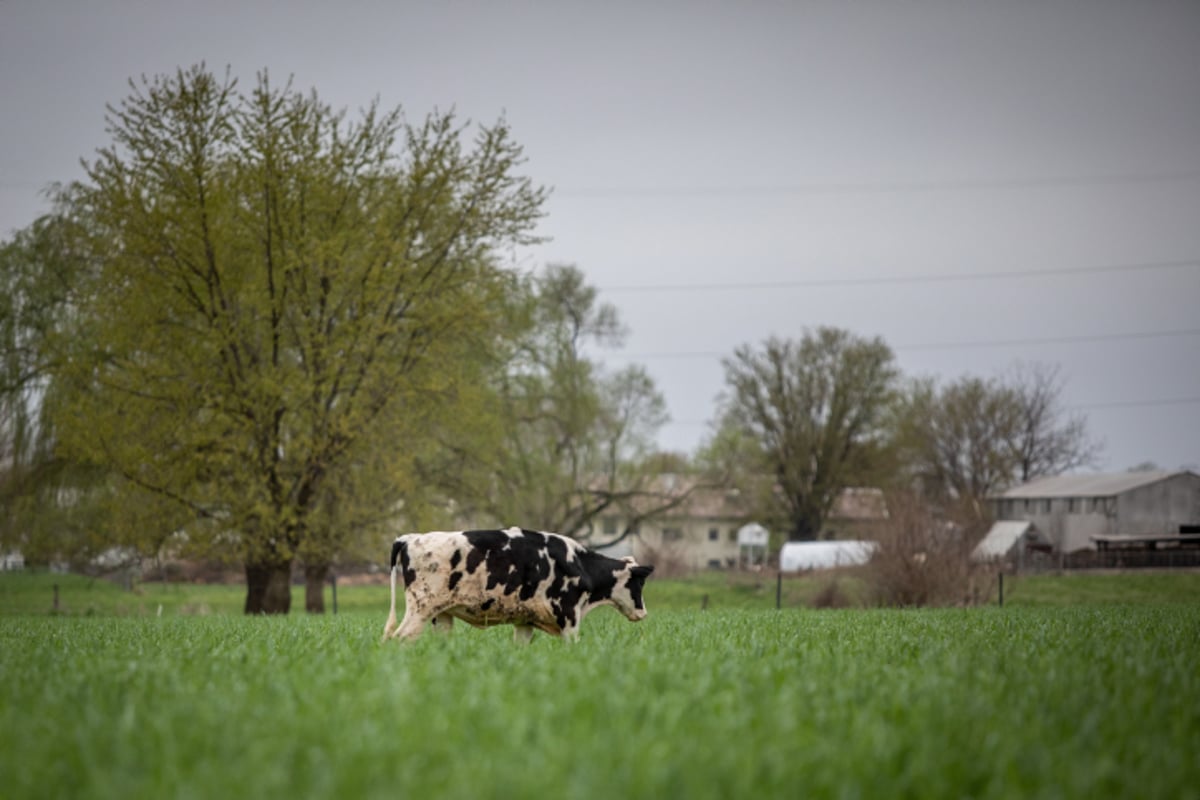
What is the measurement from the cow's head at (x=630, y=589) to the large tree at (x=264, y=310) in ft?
51.9

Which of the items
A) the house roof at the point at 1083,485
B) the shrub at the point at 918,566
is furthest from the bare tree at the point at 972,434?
the shrub at the point at 918,566

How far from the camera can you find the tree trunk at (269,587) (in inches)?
1207

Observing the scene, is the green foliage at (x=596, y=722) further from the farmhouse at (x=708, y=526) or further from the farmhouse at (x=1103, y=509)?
the farmhouse at (x=1103, y=509)

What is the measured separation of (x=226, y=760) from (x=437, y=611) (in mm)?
6466

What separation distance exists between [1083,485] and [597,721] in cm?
8232

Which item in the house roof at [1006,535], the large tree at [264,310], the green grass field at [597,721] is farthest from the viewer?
the house roof at [1006,535]

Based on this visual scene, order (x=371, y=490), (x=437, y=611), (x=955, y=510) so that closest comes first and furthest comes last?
(x=437, y=611) → (x=371, y=490) → (x=955, y=510)

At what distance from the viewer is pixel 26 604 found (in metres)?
40.6

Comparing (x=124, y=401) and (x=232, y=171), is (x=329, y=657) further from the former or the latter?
(x=232, y=171)

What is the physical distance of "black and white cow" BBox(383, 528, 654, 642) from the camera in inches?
466

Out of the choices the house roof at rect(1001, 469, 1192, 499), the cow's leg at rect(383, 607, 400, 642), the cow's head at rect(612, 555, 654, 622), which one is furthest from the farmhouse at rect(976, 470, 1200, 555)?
the cow's leg at rect(383, 607, 400, 642)

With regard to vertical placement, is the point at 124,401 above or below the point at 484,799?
above

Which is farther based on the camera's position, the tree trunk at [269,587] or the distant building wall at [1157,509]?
the distant building wall at [1157,509]

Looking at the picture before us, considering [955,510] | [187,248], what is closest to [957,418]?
[955,510]
